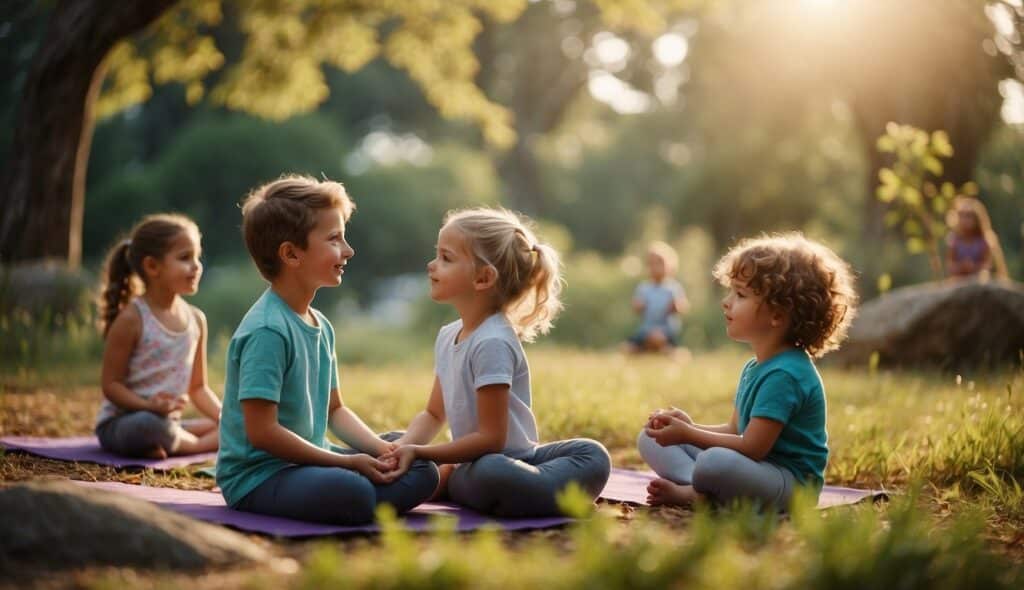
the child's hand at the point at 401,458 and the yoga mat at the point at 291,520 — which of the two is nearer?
the yoga mat at the point at 291,520

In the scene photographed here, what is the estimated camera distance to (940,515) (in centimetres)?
372

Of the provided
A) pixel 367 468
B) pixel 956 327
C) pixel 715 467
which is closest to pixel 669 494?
pixel 715 467

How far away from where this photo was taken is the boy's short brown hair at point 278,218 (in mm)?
3412

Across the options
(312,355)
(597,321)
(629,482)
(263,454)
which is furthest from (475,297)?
(597,321)

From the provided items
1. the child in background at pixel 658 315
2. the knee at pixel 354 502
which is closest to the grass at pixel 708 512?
the knee at pixel 354 502

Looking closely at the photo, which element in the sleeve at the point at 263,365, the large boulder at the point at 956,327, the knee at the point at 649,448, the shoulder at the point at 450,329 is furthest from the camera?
the large boulder at the point at 956,327

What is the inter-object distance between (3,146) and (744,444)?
22.1 m

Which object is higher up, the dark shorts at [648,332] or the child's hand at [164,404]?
the dark shorts at [648,332]

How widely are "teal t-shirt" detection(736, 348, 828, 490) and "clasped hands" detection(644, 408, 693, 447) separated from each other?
0.78 ft

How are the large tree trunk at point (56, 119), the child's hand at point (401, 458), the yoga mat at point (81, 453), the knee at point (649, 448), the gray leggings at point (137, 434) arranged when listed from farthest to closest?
the large tree trunk at point (56, 119), the gray leggings at point (137, 434), the yoga mat at point (81, 453), the knee at point (649, 448), the child's hand at point (401, 458)

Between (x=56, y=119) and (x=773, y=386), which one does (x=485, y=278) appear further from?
(x=56, y=119)

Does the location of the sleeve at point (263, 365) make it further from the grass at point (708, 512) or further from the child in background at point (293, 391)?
the grass at point (708, 512)

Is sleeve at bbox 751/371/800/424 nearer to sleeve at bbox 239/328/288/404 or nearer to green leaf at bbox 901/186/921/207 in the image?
sleeve at bbox 239/328/288/404

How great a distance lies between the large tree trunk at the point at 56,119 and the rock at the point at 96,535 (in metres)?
7.54
